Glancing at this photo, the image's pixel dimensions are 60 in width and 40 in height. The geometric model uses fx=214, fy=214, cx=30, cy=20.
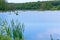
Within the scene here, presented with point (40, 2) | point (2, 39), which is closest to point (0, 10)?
point (40, 2)

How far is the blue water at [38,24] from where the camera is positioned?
566 cm

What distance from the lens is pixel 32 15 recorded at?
27.6ft

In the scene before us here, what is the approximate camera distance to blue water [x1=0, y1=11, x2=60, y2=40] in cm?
566

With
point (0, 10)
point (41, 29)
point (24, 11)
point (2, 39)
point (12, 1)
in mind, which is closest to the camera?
point (2, 39)

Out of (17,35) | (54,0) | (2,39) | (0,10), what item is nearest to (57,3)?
(54,0)

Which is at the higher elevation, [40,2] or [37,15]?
[40,2]

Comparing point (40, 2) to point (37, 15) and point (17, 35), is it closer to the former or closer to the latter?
point (37, 15)

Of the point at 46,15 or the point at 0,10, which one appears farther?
the point at 46,15

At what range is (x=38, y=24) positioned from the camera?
Result: 277 inches

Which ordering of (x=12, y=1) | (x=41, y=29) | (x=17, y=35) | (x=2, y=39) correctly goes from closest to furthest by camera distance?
(x=2, y=39)
(x=17, y=35)
(x=12, y=1)
(x=41, y=29)

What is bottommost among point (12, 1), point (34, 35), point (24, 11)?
point (34, 35)

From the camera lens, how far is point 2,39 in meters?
3.14

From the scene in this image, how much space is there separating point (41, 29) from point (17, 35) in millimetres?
2604

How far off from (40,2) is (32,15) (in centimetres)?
131
